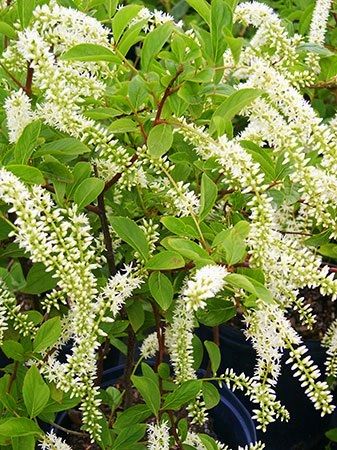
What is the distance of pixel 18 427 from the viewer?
1.20 meters

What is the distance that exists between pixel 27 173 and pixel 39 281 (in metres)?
0.30

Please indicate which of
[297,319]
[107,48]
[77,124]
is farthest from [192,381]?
[297,319]

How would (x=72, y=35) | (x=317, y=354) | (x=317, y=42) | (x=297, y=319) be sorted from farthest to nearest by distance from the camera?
(x=297, y=319), (x=317, y=354), (x=317, y=42), (x=72, y=35)

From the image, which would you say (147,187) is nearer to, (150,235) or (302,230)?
(150,235)

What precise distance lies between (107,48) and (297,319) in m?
1.37

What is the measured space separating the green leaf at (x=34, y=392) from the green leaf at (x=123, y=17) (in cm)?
61

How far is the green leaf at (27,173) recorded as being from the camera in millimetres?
1104

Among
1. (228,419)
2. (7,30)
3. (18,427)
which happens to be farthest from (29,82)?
(228,419)

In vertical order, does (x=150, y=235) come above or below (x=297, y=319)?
above

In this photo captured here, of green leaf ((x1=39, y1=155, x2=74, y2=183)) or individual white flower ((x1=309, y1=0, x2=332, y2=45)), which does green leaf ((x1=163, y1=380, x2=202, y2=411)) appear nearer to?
green leaf ((x1=39, y1=155, x2=74, y2=183))

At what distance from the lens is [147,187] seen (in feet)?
4.44

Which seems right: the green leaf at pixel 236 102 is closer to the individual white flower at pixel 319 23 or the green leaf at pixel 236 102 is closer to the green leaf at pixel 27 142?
the green leaf at pixel 27 142

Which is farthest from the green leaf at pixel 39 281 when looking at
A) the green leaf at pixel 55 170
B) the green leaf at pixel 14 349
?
the green leaf at pixel 55 170

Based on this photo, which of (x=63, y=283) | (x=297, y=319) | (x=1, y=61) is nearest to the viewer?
(x=63, y=283)
